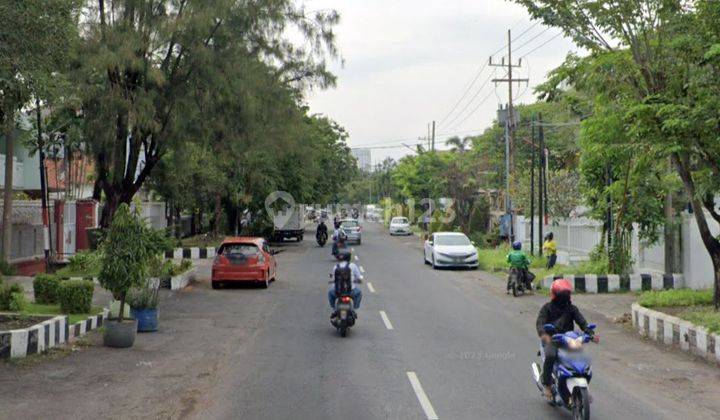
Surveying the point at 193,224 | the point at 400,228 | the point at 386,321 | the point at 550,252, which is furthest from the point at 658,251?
the point at 400,228

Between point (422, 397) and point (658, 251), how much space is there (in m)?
15.8

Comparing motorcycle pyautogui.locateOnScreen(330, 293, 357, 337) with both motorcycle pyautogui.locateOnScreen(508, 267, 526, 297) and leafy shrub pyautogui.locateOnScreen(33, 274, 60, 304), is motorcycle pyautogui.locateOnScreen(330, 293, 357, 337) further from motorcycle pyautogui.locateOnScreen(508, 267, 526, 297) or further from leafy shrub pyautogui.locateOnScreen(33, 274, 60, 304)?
motorcycle pyautogui.locateOnScreen(508, 267, 526, 297)

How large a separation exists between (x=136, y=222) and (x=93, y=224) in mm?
18830

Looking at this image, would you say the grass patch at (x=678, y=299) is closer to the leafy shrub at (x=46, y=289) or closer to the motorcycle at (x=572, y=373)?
the motorcycle at (x=572, y=373)

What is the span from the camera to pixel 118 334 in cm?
1248

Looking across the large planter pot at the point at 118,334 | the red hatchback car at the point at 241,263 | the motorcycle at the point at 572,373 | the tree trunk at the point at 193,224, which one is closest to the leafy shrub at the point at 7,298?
the large planter pot at the point at 118,334

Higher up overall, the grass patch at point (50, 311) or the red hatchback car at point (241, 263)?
the red hatchback car at point (241, 263)

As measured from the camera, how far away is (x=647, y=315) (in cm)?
1403

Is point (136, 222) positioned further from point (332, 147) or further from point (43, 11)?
point (332, 147)

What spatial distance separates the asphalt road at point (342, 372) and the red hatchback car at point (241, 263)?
4216 mm

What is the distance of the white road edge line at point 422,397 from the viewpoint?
26.3 ft

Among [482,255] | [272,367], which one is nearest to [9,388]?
[272,367]

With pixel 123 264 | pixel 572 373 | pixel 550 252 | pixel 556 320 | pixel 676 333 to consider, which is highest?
pixel 123 264

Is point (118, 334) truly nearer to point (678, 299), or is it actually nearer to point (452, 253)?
point (678, 299)
